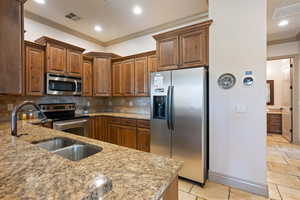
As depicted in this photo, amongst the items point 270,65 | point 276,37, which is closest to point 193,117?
point 276,37

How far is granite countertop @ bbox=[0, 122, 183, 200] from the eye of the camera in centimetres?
49

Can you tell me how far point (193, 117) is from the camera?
2.21m

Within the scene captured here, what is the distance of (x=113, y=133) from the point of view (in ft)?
11.7

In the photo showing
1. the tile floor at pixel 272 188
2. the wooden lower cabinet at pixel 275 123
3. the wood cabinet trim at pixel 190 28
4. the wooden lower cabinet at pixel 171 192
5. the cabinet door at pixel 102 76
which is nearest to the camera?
the wooden lower cabinet at pixel 171 192

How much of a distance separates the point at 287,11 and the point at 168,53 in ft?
8.58

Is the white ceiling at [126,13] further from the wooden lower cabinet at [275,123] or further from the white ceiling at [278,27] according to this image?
→ the wooden lower cabinet at [275,123]

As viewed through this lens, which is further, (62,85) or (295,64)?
(295,64)

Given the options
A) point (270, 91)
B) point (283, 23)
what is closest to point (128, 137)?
point (283, 23)

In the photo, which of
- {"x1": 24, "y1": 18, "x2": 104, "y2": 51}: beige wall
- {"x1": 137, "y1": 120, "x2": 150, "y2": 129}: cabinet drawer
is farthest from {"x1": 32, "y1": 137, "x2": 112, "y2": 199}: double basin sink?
{"x1": 24, "y1": 18, "x2": 104, "y2": 51}: beige wall

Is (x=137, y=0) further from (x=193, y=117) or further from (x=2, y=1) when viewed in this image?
(x=193, y=117)

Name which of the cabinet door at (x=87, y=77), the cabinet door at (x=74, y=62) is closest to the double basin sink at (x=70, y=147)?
the cabinet door at (x=74, y=62)

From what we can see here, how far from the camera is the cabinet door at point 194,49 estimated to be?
234cm

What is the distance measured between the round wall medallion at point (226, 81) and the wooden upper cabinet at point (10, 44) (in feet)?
8.46

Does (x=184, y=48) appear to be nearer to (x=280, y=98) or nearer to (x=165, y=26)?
(x=165, y=26)
